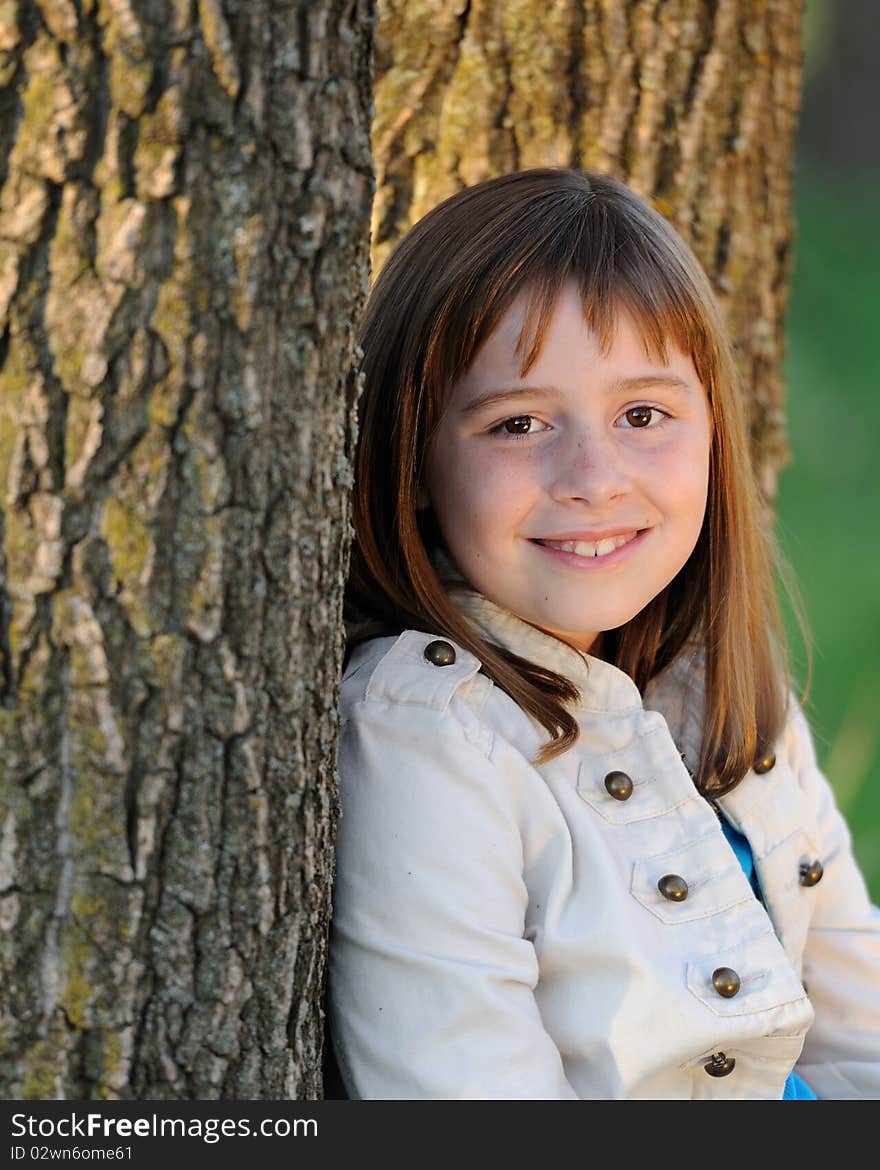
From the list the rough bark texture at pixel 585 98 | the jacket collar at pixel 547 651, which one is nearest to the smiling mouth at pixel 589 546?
the jacket collar at pixel 547 651

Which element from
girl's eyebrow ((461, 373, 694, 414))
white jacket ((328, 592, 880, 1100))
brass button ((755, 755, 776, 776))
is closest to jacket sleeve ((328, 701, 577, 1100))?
white jacket ((328, 592, 880, 1100))

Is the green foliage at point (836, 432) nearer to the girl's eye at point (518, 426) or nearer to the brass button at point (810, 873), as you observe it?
the brass button at point (810, 873)

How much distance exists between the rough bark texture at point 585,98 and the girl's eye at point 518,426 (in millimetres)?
737

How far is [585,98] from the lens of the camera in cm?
226

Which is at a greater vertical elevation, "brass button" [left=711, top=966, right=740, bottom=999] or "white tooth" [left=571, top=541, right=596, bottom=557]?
"white tooth" [left=571, top=541, right=596, bottom=557]

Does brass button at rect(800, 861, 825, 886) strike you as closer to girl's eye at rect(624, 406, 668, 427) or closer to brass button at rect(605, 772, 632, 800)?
brass button at rect(605, 772, 632, 800)

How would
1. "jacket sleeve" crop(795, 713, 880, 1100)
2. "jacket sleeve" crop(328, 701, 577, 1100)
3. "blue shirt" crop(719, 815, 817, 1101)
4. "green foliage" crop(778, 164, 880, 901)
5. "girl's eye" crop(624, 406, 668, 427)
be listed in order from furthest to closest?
"green foliage" crop(778, 164, 880, 901) → "jacket sleeve" crop(795, 713, 880, 1100) → "blue shirt" crop(719, 815, 817, 1101) → "girl's eye" crop(624, 406, 668, 427) → "jacket sleeve" crop(328, 701, 577, 1100)

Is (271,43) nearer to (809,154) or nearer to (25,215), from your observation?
(25,215)

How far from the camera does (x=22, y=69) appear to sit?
108 cm

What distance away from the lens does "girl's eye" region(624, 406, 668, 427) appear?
5.38 ft

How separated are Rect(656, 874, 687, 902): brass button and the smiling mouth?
38 centimetres

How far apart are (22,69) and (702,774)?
3.94 ft

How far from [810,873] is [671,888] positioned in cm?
37

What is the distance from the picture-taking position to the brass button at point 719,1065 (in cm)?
157
